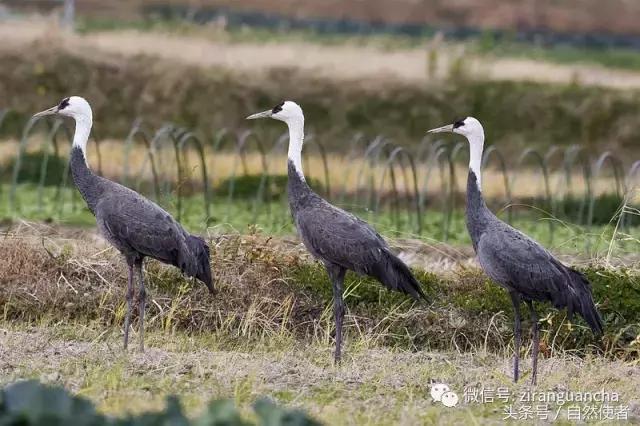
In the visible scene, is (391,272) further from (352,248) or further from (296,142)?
(296,142)

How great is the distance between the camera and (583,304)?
30.6 ft

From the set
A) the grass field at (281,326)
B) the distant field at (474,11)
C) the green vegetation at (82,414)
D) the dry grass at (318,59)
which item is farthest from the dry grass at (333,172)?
the distant field at (474,11)

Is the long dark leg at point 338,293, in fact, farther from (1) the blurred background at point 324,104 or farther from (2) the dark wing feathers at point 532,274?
(1) the blurred background at point 324,104

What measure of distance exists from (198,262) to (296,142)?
117 cm

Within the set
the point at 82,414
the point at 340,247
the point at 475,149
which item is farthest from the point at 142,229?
the point at 82,414

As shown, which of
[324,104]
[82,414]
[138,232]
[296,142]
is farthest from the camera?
[324,104]

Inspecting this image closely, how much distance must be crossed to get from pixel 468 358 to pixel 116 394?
3.12 meters

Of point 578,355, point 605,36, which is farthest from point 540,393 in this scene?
point 605,36

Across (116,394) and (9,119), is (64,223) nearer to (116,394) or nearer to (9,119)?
(116,394)

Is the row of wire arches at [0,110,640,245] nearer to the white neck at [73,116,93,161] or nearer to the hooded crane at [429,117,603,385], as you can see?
the white neck at [73,116,93,161]

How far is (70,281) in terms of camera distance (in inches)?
444

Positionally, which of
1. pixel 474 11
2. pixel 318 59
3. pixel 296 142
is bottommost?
pixel 474 11

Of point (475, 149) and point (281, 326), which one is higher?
point (475, 149)

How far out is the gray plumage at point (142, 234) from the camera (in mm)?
9828
